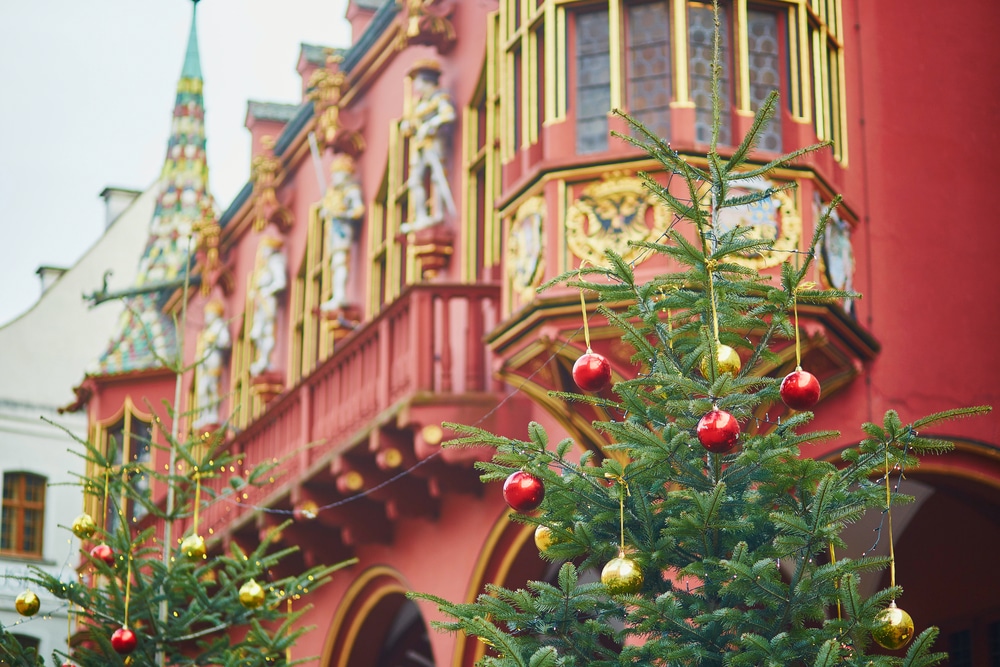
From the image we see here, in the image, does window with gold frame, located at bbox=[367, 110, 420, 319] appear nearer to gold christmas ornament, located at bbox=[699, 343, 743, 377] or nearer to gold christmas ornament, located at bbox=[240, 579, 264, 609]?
gold christmas ornament, located at bbox=[240, 579, 264, 609]

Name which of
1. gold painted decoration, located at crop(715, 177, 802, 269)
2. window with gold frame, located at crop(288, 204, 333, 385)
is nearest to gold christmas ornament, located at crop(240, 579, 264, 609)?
gold painted decoration, located at crop(715, 177, 802, 269)

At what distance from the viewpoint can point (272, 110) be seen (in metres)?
25.5

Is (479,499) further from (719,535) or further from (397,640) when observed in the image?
(719,535)

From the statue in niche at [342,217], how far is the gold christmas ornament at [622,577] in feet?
39.4

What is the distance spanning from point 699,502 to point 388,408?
747 centimetres

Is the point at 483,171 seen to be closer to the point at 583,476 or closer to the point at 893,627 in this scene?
the point at 583,476

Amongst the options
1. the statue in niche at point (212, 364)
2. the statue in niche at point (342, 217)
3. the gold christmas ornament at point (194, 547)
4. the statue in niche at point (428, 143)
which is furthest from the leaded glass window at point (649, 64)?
the statue in niche at point (212, 364)

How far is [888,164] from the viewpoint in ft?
45.6

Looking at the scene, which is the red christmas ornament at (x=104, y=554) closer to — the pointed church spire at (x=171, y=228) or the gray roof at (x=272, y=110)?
the gray roof at (x=272, y=110)

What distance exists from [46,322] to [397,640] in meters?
19.6

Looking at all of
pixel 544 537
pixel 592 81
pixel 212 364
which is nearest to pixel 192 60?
pixel 212 364

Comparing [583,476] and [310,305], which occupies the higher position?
[310,305]

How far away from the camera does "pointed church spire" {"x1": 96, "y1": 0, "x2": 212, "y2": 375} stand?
28.2 m

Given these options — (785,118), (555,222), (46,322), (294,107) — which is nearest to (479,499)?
(555,222)
